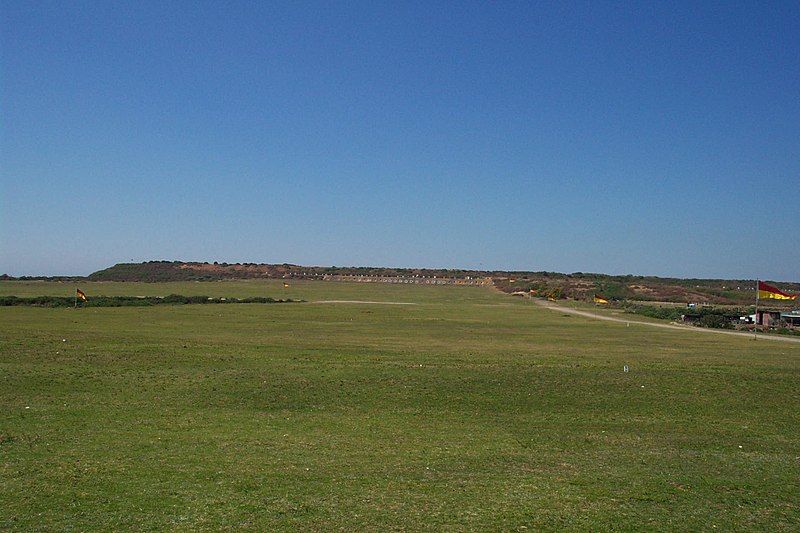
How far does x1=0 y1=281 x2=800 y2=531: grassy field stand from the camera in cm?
1100

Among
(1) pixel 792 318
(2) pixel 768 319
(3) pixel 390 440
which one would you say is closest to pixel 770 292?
(2) pixel 768 319

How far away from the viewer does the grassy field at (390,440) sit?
11000mm

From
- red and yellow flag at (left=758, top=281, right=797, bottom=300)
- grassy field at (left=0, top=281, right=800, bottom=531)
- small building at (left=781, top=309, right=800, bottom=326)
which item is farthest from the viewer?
small building at (left=781, top=309, right=800, bottom=326)

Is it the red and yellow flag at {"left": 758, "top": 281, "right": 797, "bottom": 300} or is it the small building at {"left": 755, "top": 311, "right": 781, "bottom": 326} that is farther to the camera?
the small building at {"left": 755, "top": 311, "right": 781, "bottom": 326}

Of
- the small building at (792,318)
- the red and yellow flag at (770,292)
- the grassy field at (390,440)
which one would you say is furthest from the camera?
the small building at (792,318)

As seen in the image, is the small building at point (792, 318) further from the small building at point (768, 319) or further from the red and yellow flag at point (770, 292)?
the red and yellow flag at point (770, 292)

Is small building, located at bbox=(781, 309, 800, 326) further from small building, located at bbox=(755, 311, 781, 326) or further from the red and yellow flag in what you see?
the red and yellow flag

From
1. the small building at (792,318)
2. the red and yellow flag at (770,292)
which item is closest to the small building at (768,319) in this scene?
the small building at (792,318)

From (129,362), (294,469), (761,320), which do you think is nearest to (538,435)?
(294,469)

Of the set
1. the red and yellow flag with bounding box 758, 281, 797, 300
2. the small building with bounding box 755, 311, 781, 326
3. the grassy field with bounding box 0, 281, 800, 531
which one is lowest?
the grassy field with bounding box 0, 281, 800, 531

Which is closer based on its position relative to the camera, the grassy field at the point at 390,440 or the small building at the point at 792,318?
the grassy field at the point at 390,440

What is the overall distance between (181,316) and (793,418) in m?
56.9

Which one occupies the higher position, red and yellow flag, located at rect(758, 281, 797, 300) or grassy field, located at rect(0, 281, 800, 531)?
red and yellow flag, located at rect(758, 281, 797, 300)

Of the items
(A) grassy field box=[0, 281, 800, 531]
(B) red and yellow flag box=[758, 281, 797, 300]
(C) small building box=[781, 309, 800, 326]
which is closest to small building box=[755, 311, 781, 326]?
(C) small building box=[781, 309, 800, 326]
